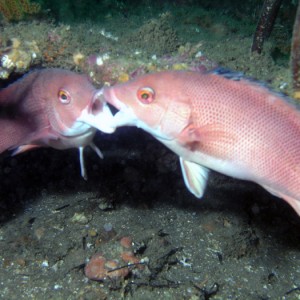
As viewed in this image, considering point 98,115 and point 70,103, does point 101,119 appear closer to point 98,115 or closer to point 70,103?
point 98,115

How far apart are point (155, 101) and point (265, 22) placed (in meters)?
2.95

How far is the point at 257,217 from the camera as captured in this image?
5461 mm

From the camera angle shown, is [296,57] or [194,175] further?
[296,57]

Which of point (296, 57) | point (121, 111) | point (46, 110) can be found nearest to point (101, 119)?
point (121, 111)

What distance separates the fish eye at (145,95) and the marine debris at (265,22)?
240 cm

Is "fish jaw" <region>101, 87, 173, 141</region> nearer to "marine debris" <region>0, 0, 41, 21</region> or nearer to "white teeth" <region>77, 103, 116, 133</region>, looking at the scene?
"white teeth" <region>77, 103, 116, 133</region>

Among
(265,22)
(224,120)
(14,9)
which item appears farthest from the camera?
(265,22)

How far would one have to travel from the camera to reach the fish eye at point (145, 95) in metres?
2.89

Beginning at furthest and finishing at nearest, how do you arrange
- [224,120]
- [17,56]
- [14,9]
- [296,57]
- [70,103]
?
[14,9] → [17,56] → [296,57] → [70,103] → [224,120]

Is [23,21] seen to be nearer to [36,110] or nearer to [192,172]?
[36,110]

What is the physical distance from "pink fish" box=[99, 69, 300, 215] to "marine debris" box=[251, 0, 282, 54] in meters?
2.16

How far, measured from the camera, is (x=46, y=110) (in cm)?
372

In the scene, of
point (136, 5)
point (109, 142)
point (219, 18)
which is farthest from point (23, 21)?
point (136, 5)

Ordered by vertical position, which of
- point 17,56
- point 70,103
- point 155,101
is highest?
point 155,101
